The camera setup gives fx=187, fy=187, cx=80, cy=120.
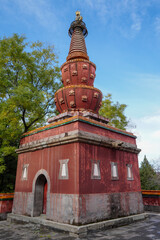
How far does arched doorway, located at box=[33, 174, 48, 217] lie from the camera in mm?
9447

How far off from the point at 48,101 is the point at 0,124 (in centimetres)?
537

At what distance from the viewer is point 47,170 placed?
30.1ft

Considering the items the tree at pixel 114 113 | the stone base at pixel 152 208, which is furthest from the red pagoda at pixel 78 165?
the tree at pixel 114 113

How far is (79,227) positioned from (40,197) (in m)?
3.52

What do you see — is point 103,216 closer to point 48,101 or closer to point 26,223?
point 26,223

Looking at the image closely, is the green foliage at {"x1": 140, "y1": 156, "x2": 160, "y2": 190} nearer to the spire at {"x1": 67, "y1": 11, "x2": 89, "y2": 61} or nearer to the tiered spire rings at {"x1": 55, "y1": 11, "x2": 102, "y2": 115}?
the tiered spire rings at {"x1": 55, "y1": 11, "x2": 102, "y2": 115}

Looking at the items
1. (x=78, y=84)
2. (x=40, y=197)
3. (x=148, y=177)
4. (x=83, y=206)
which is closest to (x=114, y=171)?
(x=83, y=206)

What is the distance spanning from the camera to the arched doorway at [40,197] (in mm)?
9447

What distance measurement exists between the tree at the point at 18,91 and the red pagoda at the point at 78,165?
A: 6.67ft

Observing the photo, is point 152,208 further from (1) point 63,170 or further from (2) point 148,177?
(2) point 148,177

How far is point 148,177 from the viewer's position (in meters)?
26.6

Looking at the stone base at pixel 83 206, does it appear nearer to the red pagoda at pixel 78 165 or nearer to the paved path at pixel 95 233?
the red pagoda at pixel 78 165

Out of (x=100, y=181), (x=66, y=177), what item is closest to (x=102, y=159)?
(x=100, y=181)

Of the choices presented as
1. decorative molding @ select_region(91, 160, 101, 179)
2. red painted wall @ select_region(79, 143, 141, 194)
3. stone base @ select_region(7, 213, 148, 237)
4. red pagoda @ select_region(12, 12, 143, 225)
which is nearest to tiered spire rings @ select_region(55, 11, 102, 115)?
red pagoda @ select_region(12, 12, 143, 225)
